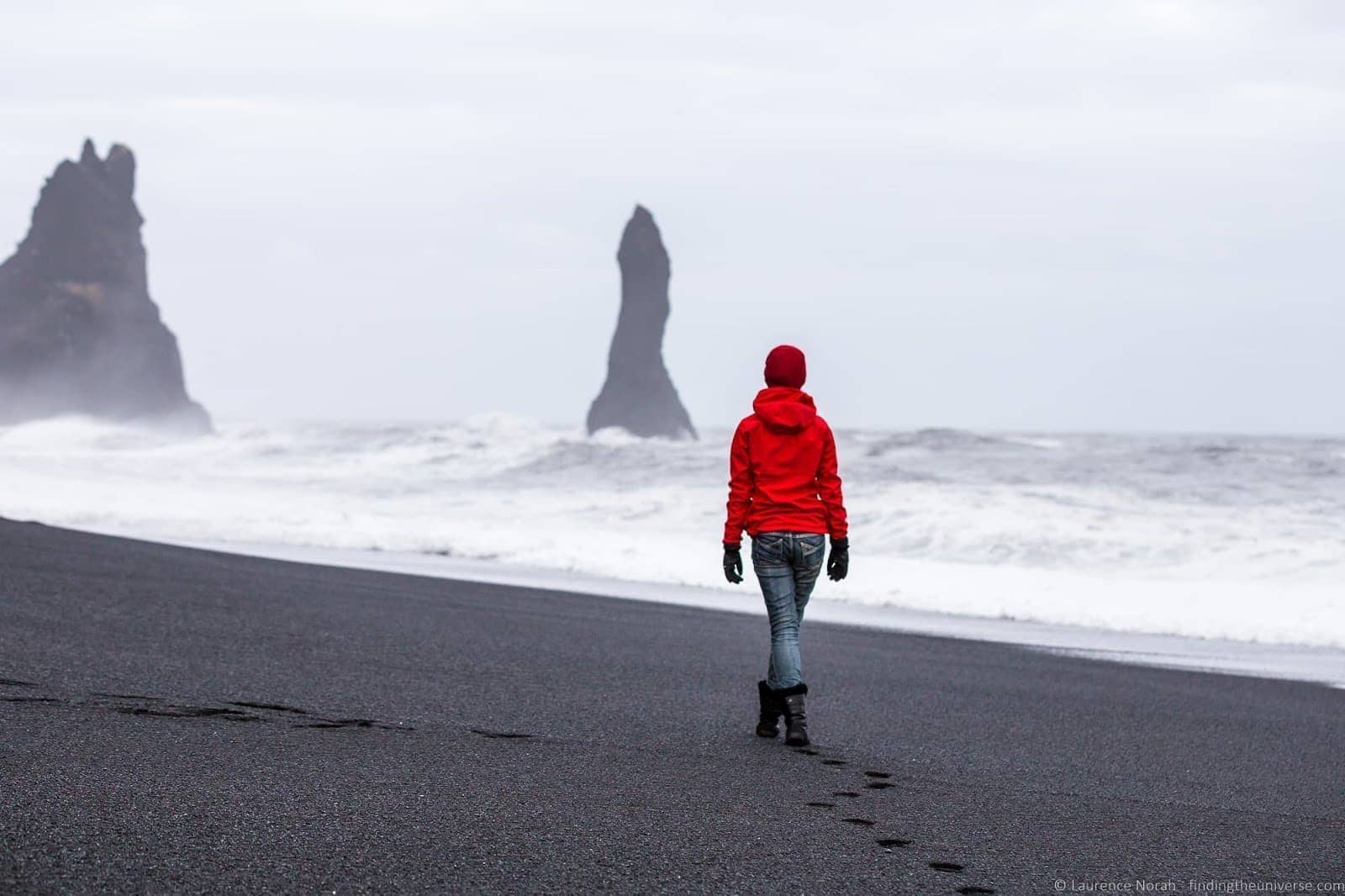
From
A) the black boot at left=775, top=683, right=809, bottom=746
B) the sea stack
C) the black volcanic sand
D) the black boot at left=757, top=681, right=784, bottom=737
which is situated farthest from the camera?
the sea stack

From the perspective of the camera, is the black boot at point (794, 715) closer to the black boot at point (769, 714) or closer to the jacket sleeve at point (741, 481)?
the black boot at point (769, 714)

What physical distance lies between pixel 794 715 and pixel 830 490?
1091 millimetres

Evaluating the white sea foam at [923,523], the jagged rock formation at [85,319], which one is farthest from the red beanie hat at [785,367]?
the jagged rock formation at [85,319]

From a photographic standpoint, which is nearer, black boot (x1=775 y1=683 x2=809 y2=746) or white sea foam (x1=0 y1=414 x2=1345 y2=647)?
black boot (x1=775 y1=683 x2=809 y2=746)

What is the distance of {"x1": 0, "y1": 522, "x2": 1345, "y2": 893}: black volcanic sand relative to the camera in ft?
12.2

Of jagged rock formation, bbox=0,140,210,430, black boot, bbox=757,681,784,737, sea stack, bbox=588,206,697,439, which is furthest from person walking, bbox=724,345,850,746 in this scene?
jagged rock formation, bbox=0,140,210,430

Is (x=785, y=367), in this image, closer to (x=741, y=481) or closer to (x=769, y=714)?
(x=741, y=481)

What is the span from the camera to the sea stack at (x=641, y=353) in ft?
336

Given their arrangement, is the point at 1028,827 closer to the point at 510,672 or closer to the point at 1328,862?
the point at 1328,862

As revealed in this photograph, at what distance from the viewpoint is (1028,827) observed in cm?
464

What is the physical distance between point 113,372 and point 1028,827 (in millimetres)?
106154

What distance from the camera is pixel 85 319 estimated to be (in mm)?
102188

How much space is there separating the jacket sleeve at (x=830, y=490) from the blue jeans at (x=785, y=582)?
0.34 feet

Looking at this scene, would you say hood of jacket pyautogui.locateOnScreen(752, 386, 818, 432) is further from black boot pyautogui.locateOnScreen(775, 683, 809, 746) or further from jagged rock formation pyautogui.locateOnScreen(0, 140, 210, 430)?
jagged rock formation pyautogui.locateOnScreen(0, 140, 210, 430)
